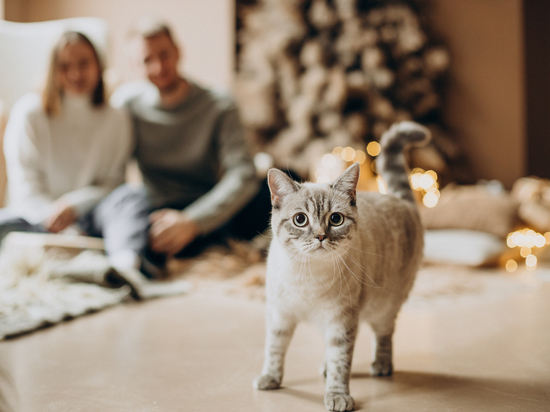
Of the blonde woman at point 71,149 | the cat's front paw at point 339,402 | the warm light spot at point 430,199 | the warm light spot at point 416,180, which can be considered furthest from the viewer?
the warm light spot at point 416,180

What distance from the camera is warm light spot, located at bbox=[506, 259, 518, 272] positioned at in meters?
2.13

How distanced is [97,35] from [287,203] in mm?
2124

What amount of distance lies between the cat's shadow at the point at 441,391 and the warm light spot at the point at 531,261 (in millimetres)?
1546

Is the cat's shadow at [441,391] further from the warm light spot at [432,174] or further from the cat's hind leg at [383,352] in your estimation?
the warm light spot at [432,174]

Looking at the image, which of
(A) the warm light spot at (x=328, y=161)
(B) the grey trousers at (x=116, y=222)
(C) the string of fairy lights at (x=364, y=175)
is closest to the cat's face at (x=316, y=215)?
(B) the grey trousers at (x=116, y=222)

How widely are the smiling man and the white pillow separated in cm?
90

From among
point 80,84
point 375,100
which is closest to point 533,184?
point 375,100

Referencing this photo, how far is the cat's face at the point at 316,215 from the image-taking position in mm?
762

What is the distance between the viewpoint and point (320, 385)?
0.88m

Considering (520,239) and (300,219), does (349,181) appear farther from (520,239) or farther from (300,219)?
(520,239)

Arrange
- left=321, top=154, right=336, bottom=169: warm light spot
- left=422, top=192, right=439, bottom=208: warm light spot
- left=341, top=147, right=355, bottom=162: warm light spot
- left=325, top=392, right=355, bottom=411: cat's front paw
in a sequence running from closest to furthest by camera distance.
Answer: left=325, top=392, right=355, bottom=411: cat's front paw
left=422, top=192, right=439, bottom=208: warm light spot
left=321, top=154, right=336, bottom=169: warm light spot
left=341, top=147, right=355, bottom=162: warm light spot

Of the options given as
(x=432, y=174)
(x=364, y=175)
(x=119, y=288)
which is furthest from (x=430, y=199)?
(x=119, y=288)

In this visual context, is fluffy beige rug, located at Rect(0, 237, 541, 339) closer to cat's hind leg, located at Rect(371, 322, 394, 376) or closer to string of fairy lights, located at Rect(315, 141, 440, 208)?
cat's hind leg, located at Rect(371, 322, 394, 376)

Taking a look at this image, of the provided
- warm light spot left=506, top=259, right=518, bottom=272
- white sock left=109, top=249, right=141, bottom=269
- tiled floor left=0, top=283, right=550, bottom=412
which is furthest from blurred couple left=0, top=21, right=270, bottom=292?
warm light spot left=506, top=259, right=518, bottom=272
